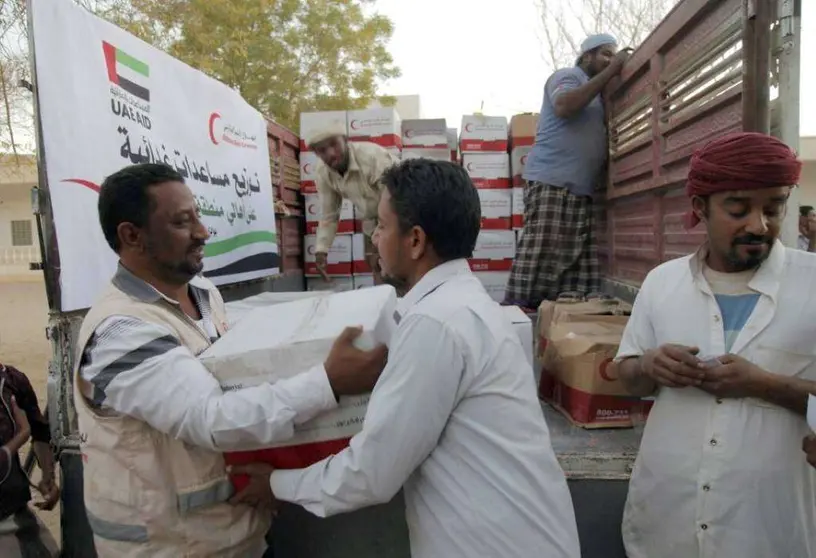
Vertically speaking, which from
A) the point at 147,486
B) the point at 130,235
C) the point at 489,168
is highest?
the point at 489,168

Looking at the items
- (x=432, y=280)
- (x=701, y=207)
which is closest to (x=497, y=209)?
(x=701, y=207)

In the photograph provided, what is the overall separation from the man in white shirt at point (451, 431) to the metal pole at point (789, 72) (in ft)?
3.10

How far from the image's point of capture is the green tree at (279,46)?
11727 millimetres

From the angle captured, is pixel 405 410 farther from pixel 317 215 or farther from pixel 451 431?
pixel 317 215

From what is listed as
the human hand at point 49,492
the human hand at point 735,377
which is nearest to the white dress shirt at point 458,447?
the human hand at point 735,377

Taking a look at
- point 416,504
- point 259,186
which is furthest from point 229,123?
point 416,504

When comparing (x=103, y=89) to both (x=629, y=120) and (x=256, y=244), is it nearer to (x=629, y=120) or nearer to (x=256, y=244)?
(x=256, y=244)

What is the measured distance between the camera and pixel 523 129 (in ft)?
19.4

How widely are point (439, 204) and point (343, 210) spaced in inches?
178

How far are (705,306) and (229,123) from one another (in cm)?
299

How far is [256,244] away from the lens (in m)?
3.94

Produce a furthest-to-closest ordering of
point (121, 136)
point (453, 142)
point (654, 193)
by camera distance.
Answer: point (453, 142) < point (654, 193) < point (121, 136)

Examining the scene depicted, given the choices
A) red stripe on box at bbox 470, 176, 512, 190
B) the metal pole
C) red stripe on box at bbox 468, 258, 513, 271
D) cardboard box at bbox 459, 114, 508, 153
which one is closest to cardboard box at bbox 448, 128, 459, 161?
cardboard box at bbox 459, 114, 508, 153

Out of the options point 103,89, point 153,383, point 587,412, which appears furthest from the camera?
point 103,89
